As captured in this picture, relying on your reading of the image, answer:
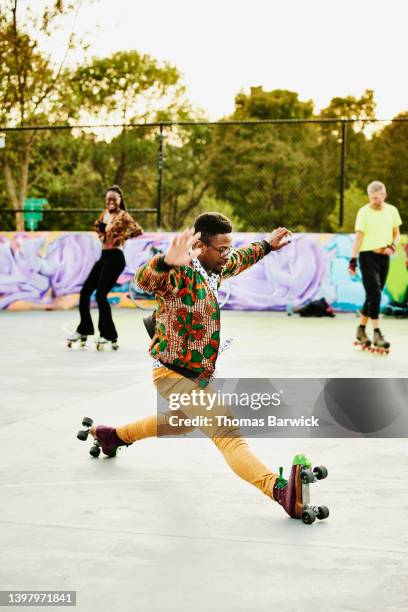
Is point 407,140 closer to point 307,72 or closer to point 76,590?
point 307,72

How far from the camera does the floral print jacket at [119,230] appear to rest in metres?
11.1

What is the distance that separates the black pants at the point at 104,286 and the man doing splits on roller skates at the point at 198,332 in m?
6.49

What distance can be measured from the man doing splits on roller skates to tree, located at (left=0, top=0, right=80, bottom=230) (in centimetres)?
2189

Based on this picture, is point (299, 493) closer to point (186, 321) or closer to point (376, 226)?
point (186, 321)

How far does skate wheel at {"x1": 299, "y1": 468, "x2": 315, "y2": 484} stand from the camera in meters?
4.27

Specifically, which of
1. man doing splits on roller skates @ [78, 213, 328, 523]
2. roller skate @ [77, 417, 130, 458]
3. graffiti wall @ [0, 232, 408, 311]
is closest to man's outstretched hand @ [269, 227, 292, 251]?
man doing splits on roller skates @ [78, 213, 328, 523]

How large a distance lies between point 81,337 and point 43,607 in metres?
8.41

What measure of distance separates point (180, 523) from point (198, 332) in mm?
851

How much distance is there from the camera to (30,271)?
19.1 meters

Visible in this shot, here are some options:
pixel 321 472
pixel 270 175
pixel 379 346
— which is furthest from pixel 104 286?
pixel 270 175

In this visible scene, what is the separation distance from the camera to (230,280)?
61.2 feet

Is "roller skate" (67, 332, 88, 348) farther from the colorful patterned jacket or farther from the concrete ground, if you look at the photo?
the colorful patterned jacket

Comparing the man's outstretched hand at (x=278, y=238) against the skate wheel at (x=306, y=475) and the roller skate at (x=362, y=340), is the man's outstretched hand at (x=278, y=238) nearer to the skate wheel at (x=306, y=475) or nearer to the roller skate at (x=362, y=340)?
the skate wheel at (x=306, y=475)

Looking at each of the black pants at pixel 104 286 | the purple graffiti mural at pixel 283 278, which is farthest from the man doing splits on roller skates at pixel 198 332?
the purple graffiti mural at pixel 283 278
